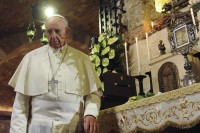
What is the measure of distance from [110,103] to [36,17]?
3.27 metres

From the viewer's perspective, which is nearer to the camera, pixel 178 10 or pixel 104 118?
pixel 104 118

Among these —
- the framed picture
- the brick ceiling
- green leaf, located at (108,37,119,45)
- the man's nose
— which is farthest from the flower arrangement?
the brick ceiling

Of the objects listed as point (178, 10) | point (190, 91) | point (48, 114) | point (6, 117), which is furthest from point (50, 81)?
point (6, 117)

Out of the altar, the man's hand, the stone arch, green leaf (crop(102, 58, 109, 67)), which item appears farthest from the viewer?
green leaf (crop(102, 58, 109, 67))

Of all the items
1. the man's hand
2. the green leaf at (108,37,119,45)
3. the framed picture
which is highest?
the green leaf at (108,37,119,45)

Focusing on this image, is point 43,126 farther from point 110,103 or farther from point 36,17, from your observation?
point 36,17

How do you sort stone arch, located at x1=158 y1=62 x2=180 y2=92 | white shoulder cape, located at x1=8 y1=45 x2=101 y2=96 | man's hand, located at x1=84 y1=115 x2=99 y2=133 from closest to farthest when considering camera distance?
man's hand, located at x1=84 y1=115 x2=99 y2=133 < white shoulder cape, located at x1=8 y1=45 x2=101 y2=96 < stone arch, located at x1=158 y1=62 x2=180 y2=92

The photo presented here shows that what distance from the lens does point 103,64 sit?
2.84 metres

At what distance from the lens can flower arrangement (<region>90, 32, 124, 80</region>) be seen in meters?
2.85

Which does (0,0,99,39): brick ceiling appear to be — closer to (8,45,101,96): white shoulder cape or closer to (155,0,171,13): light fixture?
(155,0,171,13): light fixture

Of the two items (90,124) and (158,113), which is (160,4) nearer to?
(158,113)

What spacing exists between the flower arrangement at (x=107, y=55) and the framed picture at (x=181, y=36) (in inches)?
33.1

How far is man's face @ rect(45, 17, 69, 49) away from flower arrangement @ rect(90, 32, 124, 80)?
1.02 m

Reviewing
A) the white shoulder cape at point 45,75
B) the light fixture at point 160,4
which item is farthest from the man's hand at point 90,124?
the light fixture at point 160,4
